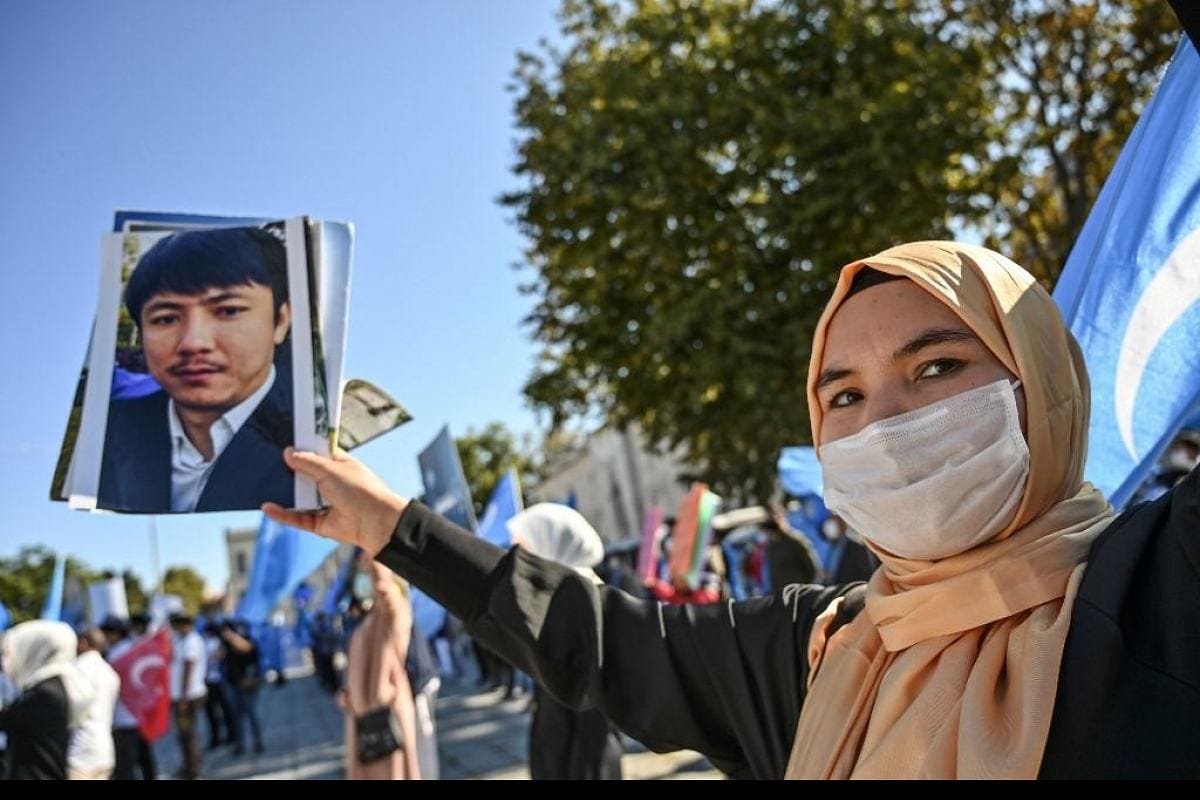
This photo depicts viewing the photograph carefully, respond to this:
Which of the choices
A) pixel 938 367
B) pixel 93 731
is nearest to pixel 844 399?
pixel 938 367

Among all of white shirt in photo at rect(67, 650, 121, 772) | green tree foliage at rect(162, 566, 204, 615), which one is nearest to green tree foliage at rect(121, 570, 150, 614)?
green tree foliage at rect(162, 566, 204, 615)

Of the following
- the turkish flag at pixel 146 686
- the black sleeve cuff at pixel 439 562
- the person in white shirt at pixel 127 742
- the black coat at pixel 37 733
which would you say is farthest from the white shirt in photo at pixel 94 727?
the black sleeve cuff at pixel 439 562

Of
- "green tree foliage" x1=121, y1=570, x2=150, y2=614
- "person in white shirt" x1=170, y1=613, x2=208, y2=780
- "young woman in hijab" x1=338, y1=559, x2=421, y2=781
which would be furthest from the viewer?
"green tree foliage" x1=121, y1=570, x2=150, y2=614

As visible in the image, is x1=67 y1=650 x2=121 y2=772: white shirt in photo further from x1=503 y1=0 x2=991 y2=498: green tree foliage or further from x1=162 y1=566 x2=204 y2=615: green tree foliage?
x1=162 y1=566 x2=204 y2=615: green tree foliage

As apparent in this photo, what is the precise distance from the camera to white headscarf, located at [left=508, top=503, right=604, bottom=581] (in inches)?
209

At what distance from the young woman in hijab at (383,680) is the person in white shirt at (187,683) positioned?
702 centimetres

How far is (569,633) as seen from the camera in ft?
6.68

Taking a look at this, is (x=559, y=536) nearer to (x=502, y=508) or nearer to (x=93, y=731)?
(x=93, y=731)

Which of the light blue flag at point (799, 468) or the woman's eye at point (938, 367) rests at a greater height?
the woman's eye at point (938, 367)

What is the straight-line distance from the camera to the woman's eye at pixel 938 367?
5.93ft

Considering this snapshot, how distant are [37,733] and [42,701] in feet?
0.60

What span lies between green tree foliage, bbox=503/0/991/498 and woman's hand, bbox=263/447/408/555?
1386 centimetres

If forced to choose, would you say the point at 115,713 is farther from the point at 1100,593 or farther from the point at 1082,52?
the point at 1082,52

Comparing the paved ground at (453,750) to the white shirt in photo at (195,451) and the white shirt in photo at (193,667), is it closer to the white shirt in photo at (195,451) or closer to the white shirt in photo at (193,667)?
the white shirt in photo at (193,667)
